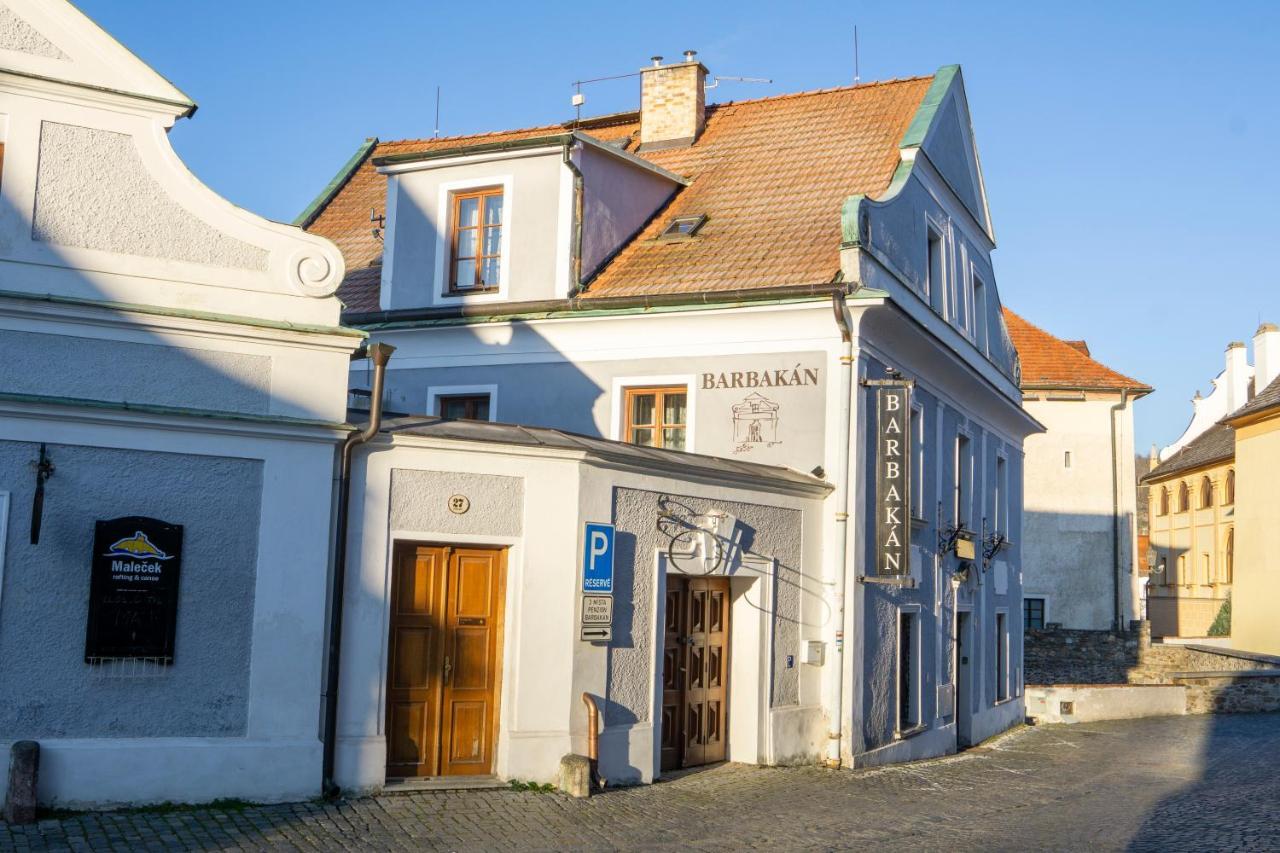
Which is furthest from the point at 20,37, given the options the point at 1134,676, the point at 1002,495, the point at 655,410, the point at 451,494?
the point at 1134,676

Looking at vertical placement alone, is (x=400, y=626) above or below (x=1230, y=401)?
below

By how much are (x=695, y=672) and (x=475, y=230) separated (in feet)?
23.8

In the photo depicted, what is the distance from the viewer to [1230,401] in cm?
5612

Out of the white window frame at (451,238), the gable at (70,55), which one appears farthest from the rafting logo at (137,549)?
the white window frame at (451,238)

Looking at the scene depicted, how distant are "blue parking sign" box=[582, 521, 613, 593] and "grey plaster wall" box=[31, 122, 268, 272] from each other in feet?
13.2

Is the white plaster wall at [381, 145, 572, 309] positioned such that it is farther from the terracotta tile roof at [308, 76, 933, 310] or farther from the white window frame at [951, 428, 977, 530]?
the white window frame at [951, 428, 977, 530]

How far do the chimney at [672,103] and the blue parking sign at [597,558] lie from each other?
33.2 feet

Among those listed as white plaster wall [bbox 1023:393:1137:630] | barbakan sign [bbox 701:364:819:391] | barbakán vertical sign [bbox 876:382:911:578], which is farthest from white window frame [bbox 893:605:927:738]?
white plaster wall [bbox 1023:393:1137:630]

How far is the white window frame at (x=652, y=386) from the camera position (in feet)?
55.9

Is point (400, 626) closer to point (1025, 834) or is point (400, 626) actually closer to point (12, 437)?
point (12, 437)

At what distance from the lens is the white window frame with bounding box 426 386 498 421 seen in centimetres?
1828

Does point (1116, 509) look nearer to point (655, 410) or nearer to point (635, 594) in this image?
point (655, 410)

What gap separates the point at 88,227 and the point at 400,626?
4.26m

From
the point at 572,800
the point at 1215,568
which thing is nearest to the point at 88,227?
the point at 572,800
